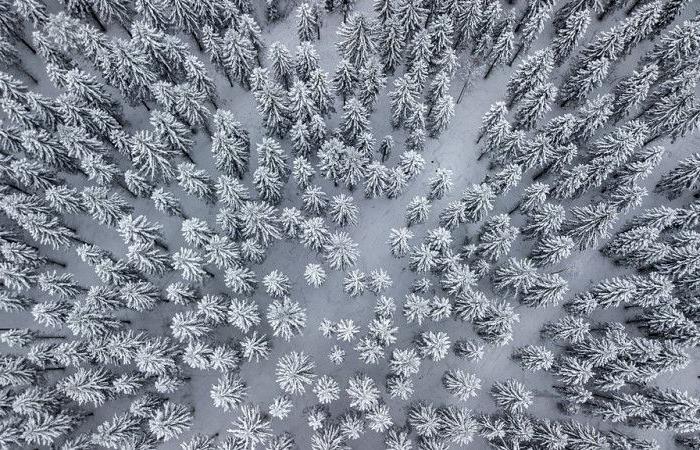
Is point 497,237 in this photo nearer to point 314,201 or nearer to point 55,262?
point 314,201

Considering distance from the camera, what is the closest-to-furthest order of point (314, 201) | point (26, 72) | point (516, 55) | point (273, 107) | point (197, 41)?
1. point (314, 201)
2. point (273, 107)
3. point (26, 72)
4. point (197, 41)
5. point (516, 55)

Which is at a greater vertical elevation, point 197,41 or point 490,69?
point 197,41

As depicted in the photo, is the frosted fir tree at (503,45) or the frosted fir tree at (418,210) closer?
the frosted fir tree at (418,210)

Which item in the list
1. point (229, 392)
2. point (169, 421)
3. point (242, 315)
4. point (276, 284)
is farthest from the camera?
point (276, 284)

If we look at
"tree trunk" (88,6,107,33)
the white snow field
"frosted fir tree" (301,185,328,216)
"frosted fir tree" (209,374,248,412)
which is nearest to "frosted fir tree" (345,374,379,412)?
the white snow field

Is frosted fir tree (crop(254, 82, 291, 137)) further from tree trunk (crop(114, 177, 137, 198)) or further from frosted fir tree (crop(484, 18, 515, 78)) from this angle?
frosted fir tree (crop(484, 18, 515, 78))

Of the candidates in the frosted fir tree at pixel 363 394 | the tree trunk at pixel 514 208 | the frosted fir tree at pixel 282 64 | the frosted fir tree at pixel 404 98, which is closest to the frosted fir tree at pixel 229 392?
the frosted fir tree at pixel 363 394

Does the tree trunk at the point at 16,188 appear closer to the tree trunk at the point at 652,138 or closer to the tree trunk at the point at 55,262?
the tree trunk at the point at 55,262

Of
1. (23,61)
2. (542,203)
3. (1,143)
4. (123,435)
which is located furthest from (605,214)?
(23,61)

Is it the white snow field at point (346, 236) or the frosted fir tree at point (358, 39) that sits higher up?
the frosted fir tree at point (358, 39)

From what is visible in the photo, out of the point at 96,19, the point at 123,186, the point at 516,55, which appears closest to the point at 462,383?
the point at 516,55
